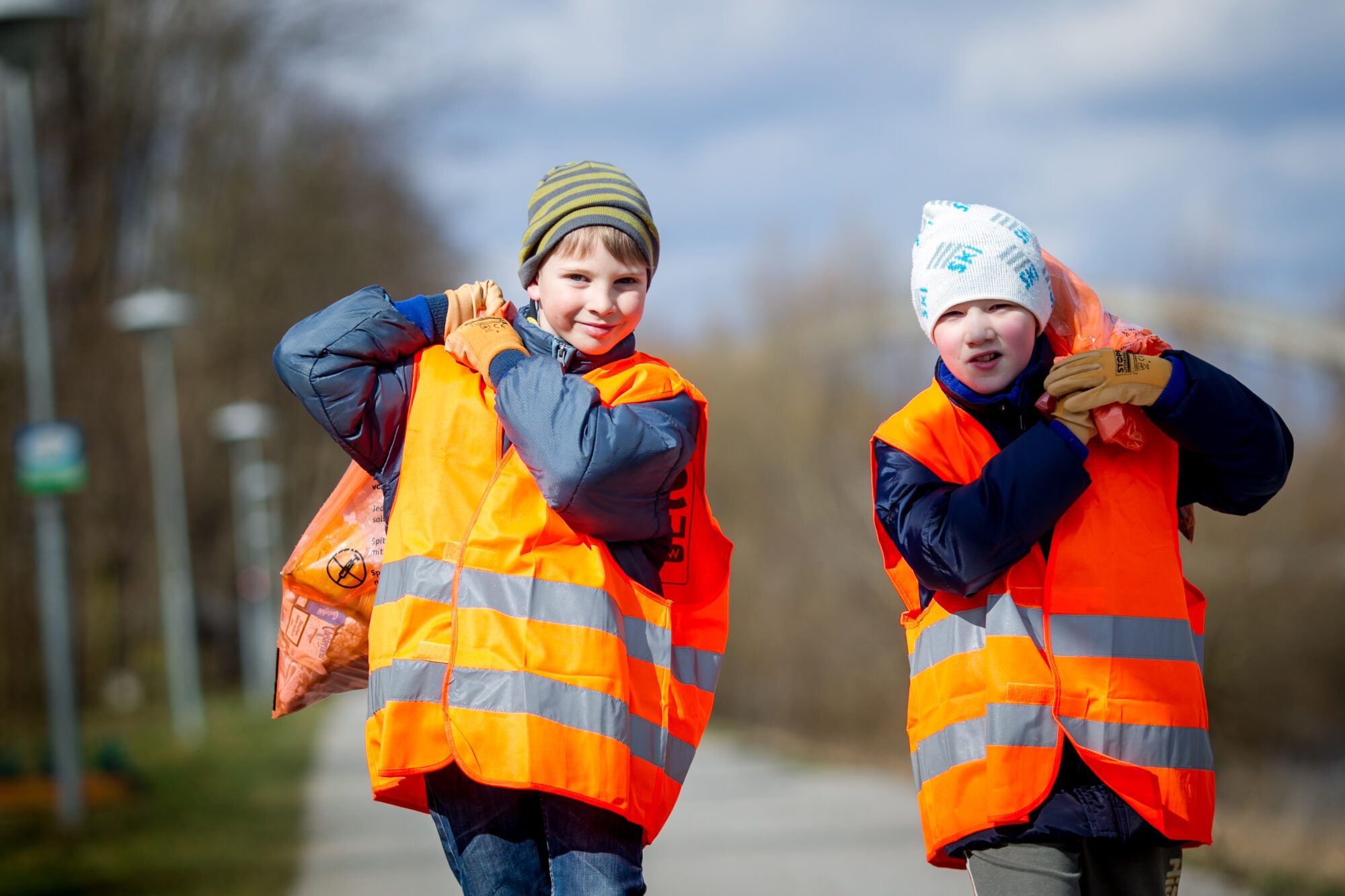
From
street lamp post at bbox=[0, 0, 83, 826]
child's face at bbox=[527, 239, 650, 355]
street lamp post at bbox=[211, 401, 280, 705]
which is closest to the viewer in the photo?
child's face at bbox=[527, 239, 650, 355]

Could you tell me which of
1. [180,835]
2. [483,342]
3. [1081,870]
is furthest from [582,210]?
[180,835]

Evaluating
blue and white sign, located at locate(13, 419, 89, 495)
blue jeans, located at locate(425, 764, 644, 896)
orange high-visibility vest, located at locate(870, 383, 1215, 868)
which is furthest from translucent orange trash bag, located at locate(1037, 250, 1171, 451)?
blue and white sign, located at locate(13, 419, 89, 495)

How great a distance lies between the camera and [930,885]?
6445 millimetres

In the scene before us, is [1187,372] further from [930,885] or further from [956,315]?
[930,885]

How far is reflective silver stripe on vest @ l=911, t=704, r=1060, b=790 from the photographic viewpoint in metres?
2.62

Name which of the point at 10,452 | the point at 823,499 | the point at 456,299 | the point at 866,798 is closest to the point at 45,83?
the point at 10,452

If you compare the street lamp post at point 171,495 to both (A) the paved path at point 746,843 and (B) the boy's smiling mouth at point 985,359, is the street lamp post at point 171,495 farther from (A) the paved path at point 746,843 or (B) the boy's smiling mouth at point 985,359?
(B) the boy's smiling mouth at point 985,359

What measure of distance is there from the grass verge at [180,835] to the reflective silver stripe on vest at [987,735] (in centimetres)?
526

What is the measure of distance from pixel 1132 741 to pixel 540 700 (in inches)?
40.2

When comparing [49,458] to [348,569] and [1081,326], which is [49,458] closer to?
[348,569]

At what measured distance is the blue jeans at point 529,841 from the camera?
2619 millimetres

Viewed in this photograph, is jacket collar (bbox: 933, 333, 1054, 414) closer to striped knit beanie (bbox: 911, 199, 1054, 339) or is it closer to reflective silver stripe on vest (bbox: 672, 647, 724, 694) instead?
striped knit beanie (bbox: 911, 199, 1054, 339)

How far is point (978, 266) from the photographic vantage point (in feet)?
9.19

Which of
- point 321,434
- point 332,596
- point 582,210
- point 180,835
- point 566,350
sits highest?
point 321,434
